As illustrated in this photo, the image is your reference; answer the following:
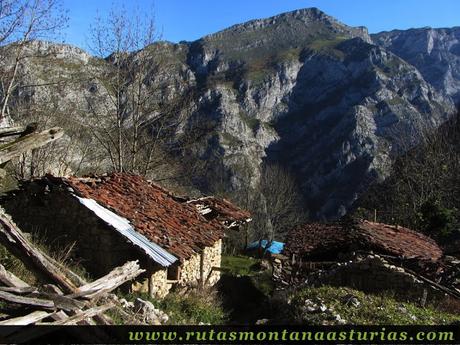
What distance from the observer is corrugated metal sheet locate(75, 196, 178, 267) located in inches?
486

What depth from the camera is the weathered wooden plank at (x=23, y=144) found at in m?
8.03

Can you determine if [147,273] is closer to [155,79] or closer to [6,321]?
[6,321]

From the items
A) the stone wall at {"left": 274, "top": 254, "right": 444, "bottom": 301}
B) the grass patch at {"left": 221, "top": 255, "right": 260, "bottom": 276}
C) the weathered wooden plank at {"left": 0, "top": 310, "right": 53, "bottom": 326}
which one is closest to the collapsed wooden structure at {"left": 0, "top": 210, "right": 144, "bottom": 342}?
the weathered wooden plank at {"left": 0, "top": 310, "right": 53, "bottom": 326}

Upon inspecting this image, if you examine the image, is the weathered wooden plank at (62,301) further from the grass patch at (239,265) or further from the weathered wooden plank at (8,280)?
the grass patch at (239,265)

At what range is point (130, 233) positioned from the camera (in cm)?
1285

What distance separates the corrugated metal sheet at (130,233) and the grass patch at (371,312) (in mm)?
3534

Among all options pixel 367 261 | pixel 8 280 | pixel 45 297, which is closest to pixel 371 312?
pixel 367 261

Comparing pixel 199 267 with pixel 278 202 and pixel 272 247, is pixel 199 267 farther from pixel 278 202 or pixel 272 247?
pixel 278 202

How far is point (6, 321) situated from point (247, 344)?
438 centimetres

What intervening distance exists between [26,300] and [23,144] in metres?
2.85

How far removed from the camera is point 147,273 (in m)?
12.8

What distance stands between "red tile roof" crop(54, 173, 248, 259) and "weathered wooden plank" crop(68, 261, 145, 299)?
141 inches

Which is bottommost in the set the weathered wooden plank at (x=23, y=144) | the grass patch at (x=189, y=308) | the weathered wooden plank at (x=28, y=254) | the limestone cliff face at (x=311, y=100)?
the grass patch at (x=189, y=308)

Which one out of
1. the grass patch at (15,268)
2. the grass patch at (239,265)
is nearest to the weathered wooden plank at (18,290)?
the grass patch at (15,268)
